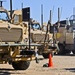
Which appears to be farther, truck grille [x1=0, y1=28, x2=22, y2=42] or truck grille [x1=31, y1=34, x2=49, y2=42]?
truck grille [x1=31, y1=34, x2=49, y2=42]

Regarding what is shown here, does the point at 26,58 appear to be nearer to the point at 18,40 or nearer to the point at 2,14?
A: the point at 18,40

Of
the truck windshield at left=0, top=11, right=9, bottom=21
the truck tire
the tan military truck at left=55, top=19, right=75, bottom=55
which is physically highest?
the truck windshield at left=0, top=11, right=9, bottom=21

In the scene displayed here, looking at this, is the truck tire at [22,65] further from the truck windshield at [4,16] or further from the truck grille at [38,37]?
the truck grille at [38,37]

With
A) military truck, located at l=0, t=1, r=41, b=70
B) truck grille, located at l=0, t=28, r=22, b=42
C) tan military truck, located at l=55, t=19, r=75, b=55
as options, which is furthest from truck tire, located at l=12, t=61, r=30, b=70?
tan military truck, located at l=55, t=19, r=75, b=55

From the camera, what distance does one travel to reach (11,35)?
15.0 meters

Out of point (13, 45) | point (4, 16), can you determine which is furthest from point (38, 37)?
point (13, 45)

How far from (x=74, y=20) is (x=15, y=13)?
63.8 feet

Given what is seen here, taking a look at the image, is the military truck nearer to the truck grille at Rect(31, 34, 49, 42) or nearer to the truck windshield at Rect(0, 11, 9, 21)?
the truck windshield at Rect(0, 11, 9, 21)

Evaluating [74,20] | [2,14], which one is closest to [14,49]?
[2,14]

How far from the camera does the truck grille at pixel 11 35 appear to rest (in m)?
14.8

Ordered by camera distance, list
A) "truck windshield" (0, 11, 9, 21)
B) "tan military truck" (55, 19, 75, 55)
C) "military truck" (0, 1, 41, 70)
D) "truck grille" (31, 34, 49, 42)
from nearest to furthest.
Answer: "military truck" (0, 1, 41, 70)
"truck windshield" (0, 11, 9, 21)
"truck grille" (31, 34, 49, 42)
"tan military truck" (55, 19, 75, 55)

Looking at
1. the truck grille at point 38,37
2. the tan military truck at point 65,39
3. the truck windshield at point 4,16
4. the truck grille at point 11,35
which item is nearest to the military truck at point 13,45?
the truck grille at point 11,35

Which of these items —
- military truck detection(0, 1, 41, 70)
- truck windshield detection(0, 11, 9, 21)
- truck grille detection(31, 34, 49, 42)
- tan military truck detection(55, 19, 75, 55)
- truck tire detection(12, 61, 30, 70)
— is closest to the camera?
military truck detection(0, 1, 41, 70)

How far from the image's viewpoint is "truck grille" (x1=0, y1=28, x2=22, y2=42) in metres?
14.8
